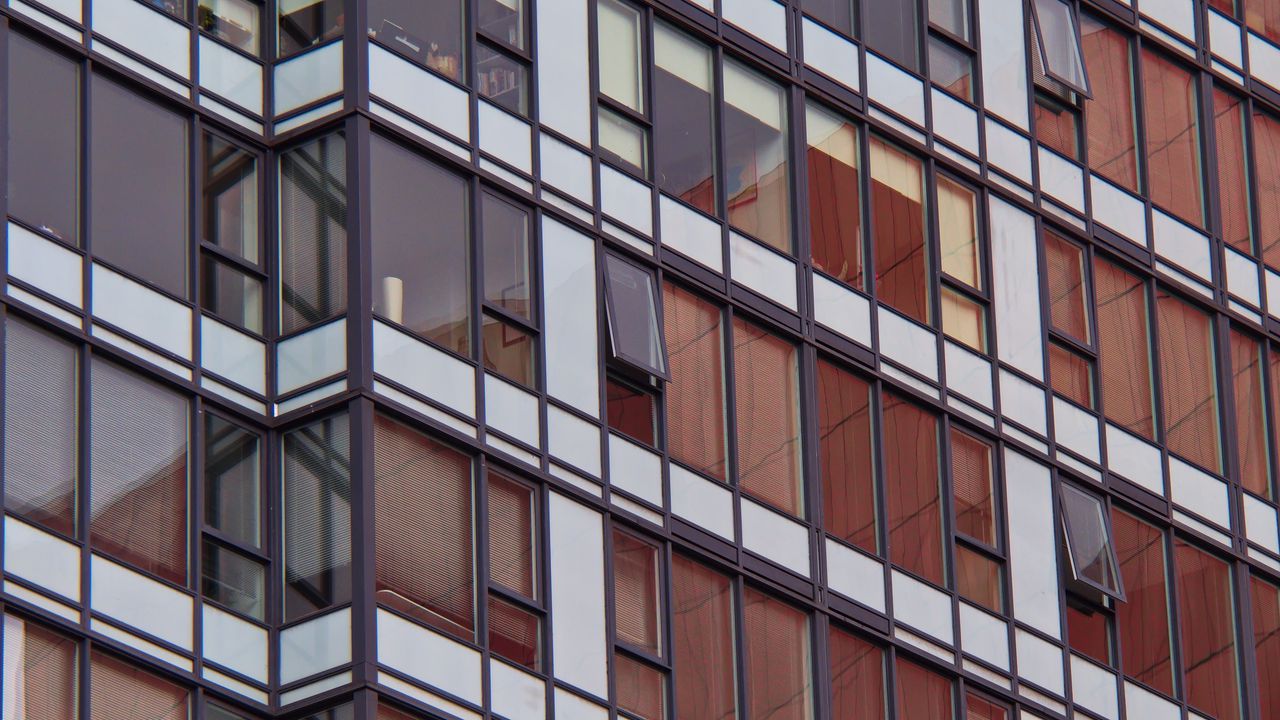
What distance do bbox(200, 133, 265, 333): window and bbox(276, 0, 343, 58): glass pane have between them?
128 centimetres

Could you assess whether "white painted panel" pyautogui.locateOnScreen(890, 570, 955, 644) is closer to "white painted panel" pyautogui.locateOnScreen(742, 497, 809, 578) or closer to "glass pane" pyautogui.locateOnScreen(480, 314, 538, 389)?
"white painted panel" pyautogui.locateOnScreen(742, 497, 809, 578)

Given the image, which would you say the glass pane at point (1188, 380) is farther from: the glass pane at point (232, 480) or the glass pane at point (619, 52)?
the glass pane at point (232, 480)

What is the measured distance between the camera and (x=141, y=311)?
3381cm

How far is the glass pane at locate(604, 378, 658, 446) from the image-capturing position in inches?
1442

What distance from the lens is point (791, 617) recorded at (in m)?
37.8

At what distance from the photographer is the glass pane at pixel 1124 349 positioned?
4262cm

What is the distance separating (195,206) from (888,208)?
9.36m

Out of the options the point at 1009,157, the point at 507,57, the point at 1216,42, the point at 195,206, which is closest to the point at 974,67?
the point at 1009,157

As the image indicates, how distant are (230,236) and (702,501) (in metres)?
5.73

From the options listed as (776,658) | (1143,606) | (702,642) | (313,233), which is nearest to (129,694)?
(313,233)

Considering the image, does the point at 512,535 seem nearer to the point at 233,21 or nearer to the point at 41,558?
the point at 41,558

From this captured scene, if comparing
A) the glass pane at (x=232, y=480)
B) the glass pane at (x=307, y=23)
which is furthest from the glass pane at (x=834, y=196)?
the glass pane at (x=232, y=480)

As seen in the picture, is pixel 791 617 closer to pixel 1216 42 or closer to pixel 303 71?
pixel 303 71

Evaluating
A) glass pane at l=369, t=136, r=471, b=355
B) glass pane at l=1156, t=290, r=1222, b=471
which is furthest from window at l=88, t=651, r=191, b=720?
glass pane at l=1156, t=290, r=1222, b=471
